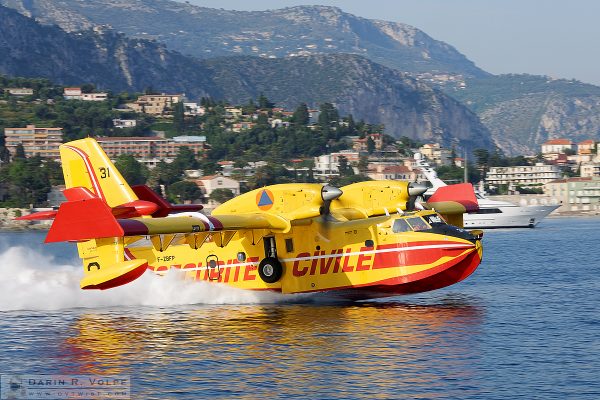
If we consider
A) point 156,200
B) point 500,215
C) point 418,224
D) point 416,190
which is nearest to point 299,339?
point 418,224

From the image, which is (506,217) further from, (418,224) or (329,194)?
(329,194)

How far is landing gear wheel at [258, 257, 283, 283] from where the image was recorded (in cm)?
3988

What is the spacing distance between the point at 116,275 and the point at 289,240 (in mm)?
7371

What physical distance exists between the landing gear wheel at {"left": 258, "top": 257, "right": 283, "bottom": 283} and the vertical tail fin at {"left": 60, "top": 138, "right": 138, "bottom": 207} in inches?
258

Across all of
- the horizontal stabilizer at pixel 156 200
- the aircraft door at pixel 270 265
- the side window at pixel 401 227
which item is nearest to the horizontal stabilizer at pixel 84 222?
the aircraft door at pixel 270 265

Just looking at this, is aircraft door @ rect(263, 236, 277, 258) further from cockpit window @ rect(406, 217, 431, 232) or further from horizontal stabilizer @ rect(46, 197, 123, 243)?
horizontal stabilizer @ rect(46, 197, 123, 243)

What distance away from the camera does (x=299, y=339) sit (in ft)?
110

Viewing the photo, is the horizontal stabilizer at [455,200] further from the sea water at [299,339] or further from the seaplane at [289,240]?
the seaplane at [289,240]

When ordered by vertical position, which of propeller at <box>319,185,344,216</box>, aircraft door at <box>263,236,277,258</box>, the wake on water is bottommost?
the wake on water

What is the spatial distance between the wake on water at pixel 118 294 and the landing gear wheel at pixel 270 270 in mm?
1038

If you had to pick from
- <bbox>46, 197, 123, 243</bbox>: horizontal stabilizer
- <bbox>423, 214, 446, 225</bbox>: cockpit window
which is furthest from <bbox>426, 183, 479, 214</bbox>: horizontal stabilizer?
<bbox>46, 197, 123, 243</bbox>: horizontal stabilizer

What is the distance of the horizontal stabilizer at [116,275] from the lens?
1395 inches

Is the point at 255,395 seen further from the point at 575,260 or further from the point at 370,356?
the point at 575,260

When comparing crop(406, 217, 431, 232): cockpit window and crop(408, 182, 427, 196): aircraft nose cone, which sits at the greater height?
crop(408, 182, 427, 196): aircraft nose cone
